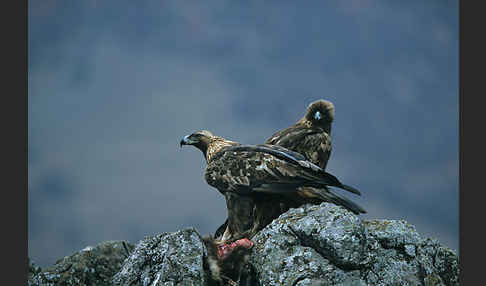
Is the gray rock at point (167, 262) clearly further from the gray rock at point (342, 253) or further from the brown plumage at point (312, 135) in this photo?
the brown plumage at point (312, 135)

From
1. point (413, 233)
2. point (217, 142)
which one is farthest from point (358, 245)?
point (217, 142)

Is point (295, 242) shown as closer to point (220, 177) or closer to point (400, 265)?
point (400, 265)

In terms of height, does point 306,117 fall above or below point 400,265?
above

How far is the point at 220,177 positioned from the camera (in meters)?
11.3

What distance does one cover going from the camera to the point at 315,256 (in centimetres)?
895

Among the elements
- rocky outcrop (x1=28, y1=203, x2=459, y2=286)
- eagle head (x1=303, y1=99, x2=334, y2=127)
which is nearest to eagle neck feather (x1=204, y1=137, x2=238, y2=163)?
eagle head (x1=303, y1=99, x2=334, y2=127)

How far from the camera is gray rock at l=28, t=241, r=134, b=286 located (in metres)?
10.7

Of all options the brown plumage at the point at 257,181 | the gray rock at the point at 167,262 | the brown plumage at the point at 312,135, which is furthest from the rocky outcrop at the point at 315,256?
the brown plumage at the point at 312,135

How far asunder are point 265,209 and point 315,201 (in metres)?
1.14

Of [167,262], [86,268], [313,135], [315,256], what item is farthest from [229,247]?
[313,135]

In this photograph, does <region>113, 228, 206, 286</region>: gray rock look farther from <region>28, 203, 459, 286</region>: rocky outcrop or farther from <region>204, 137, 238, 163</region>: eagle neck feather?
<region>204, 137, 238, 163</region>: eagle neck feather

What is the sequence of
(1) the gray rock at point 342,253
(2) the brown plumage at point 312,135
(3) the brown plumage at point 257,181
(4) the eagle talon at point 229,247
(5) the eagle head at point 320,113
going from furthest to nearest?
(5) the eagle head at point 320,113 < (2) the brown plumage at point 312,135 < (3) the brown plumage at point 257,181 < (4) the eagle talon at point 229,247 < (1) the gray rock at point 342,253

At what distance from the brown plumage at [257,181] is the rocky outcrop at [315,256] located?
82cm

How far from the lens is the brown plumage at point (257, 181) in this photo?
10.6m
